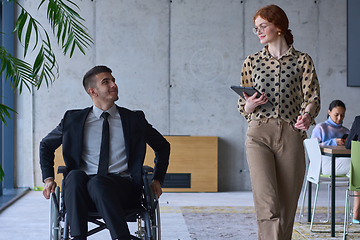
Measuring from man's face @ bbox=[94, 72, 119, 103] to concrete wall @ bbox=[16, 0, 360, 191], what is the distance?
3.50 meters

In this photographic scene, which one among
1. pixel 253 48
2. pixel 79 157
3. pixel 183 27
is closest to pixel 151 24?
pixel 183 27

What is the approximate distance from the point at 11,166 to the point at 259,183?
4.52 metres

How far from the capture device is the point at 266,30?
211cm

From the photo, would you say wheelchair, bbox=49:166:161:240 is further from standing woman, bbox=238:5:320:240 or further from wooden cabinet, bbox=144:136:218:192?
wooden cabinet, bbox=144:136:218:192

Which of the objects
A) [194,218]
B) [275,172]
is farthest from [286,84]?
[194,218]

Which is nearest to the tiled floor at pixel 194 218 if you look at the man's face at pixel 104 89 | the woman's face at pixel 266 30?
the man's face at pixel 104 89

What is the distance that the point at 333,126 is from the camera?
466cm

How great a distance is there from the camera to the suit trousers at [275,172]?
203cm

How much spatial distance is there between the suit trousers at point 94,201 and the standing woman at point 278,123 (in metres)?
0.71

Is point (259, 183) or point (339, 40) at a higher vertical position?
point (339, 40)

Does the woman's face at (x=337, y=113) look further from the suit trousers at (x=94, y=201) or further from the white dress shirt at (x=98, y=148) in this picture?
the suit trousers at (x=94, y=201)

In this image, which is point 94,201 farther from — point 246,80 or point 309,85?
point 309,85

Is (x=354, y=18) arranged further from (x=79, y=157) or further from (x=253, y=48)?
(x=79, y=157)

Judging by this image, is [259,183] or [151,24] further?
[151,24]
